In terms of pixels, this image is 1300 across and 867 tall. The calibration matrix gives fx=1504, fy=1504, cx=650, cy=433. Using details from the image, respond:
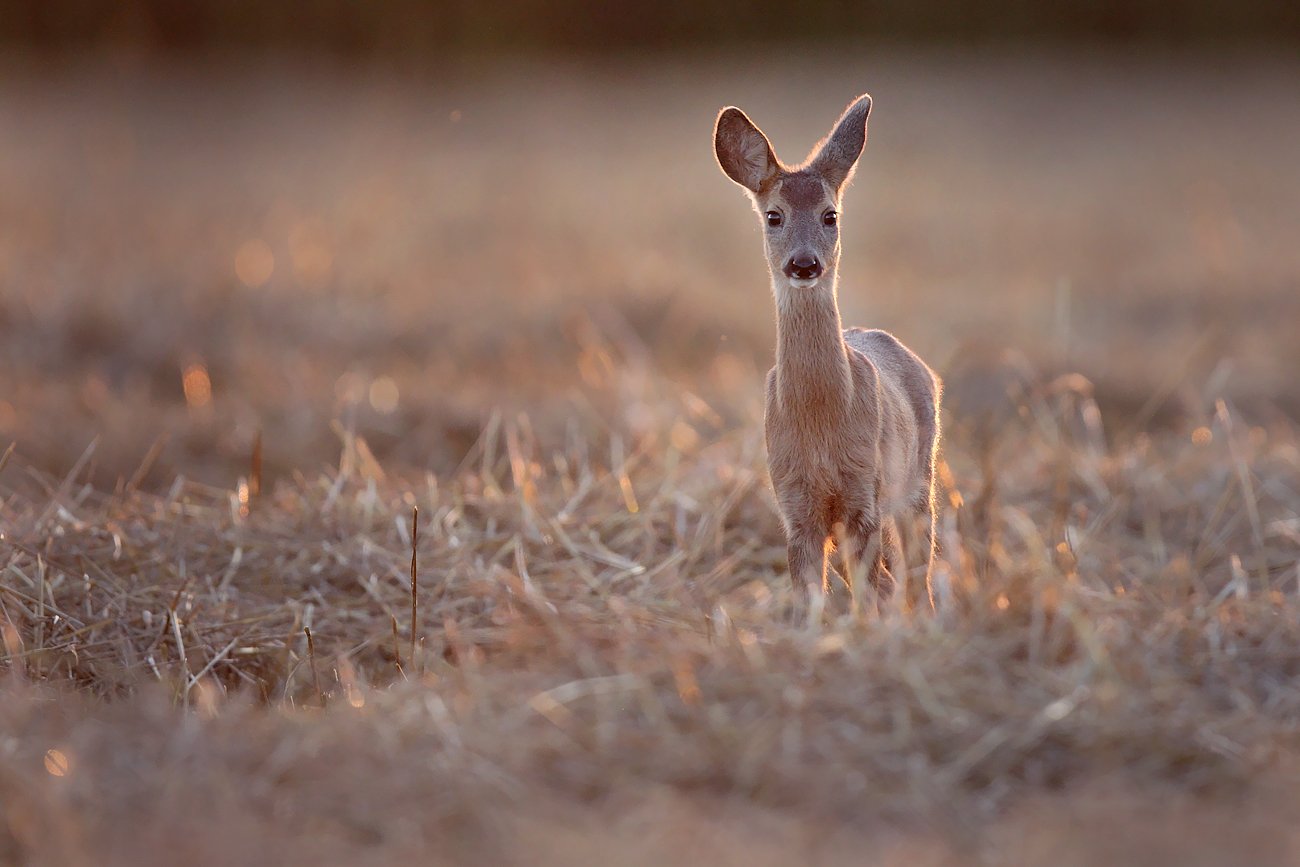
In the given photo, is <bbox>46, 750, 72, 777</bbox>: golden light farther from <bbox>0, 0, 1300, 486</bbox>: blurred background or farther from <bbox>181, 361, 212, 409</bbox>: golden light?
<bbox>181, 361, 212, 409</bbox>: golden light

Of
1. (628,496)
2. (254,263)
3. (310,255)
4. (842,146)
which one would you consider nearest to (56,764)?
(628,496)

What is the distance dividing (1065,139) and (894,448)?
505 inches

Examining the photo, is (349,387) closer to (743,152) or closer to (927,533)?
(743,152)

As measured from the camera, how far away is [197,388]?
7645 millimetres

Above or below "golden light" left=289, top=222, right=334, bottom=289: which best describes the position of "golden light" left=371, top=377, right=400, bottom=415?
below

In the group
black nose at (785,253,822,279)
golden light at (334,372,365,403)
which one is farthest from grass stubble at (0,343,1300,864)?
golden light at (334,372,365,403)

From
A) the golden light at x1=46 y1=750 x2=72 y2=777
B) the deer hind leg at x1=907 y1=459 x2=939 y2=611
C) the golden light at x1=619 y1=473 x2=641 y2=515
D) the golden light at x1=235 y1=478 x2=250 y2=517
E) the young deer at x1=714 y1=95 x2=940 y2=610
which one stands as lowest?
the golden light at x1=235 y1=478 x2=250 y2=517

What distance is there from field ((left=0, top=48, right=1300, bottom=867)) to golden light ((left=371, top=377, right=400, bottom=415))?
5cm

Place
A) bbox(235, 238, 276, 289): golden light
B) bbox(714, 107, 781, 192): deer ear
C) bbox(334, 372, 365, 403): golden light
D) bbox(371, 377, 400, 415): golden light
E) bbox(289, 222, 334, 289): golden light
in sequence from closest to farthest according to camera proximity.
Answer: bbox(714, 107, 781, 192): deer ear → bbox(334, 372, 365, 403): golden light → bbox(371, 377, 400, 415): golden light → bbox(235, 238, 276, 289): golden light → bbox(289, 222, 334, 289): golden light

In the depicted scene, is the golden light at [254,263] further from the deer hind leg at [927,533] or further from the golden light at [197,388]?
the deer hind leg at [927,533]

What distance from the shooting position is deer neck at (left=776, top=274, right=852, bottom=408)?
4586 mm

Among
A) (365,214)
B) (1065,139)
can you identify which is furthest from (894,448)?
(1065,139)

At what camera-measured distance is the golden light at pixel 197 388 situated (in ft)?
24.7

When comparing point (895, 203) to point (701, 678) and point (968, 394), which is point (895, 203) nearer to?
point (968, 394)
